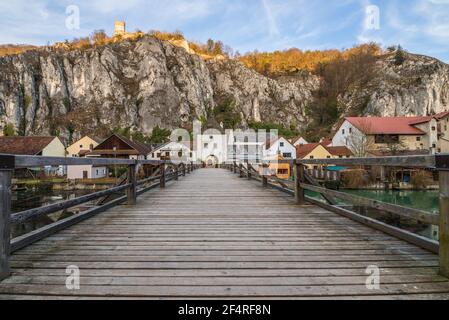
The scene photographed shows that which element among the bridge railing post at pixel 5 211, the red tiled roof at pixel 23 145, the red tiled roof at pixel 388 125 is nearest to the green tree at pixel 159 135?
the red tiled roof at pixel 23 145

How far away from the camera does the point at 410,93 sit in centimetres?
7544

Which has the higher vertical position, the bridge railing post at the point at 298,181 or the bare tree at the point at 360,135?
the bare tree at the point at 360,135

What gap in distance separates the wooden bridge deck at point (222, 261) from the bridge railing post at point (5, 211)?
4.8 inches

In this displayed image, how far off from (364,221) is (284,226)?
3.77 ft

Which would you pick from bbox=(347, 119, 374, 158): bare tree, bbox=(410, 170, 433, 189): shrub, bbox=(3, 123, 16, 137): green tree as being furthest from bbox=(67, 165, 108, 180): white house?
bbox=(3, 123, 16, 137): green tree

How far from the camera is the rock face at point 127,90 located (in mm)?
74062

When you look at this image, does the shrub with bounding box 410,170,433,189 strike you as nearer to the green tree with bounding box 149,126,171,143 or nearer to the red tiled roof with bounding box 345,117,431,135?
the red tiled roof with bounding box 345,117,431,135

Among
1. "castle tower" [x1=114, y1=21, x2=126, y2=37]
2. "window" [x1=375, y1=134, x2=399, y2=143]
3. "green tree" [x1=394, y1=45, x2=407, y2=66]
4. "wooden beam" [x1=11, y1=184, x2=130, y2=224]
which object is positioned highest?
"castle tower" [x1=114, y1=21, x2=126, y2=37]

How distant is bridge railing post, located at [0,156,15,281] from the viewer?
219cm

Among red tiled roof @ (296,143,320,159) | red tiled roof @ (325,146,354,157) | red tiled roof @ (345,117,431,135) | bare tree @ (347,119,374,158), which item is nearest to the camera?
bare tree @ (347,119,374,158)

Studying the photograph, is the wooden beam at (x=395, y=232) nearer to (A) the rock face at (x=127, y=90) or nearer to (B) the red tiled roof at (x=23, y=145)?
(B) the red tiled roof at (x=23, y=145)

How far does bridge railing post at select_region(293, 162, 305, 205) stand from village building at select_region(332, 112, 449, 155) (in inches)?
1631

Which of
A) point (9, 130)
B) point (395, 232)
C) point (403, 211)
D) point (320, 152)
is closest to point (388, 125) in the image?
point (320, 152)

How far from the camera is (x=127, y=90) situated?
80.1 meters
